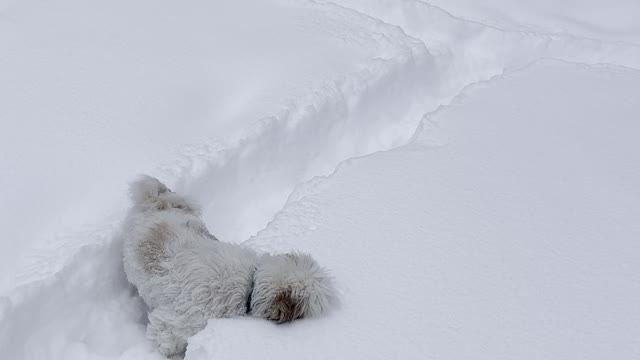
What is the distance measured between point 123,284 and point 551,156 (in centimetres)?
271

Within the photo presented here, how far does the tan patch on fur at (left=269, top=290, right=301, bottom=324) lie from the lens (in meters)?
2.92

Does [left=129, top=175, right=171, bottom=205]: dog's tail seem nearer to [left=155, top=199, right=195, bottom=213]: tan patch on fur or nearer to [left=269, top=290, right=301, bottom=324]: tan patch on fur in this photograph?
[left=155, top=199, right=195, bottom=213]: tan patch on fur

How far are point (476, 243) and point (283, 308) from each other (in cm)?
115

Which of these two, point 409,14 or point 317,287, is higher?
point 409,14

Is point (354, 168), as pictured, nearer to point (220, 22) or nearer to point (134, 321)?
point (134, 321)

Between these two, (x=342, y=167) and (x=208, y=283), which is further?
(x=342, y=167)

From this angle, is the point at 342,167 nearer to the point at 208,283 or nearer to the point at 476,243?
the point at 476,243

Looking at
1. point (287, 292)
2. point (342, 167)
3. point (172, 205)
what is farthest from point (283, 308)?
point (342, 167)

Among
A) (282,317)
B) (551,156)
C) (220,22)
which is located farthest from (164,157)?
(551,156)

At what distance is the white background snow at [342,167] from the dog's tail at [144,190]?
16 centimetres

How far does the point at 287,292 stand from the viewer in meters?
2.95

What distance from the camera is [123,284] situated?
11.2ft

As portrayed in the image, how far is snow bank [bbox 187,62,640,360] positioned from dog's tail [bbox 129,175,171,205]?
543 mm

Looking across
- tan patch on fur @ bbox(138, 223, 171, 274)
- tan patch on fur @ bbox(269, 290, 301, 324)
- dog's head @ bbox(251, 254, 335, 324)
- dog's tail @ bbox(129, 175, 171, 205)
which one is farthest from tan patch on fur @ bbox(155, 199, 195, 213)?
tan patch on fur @ bbox(269, 290, 301, 324)
